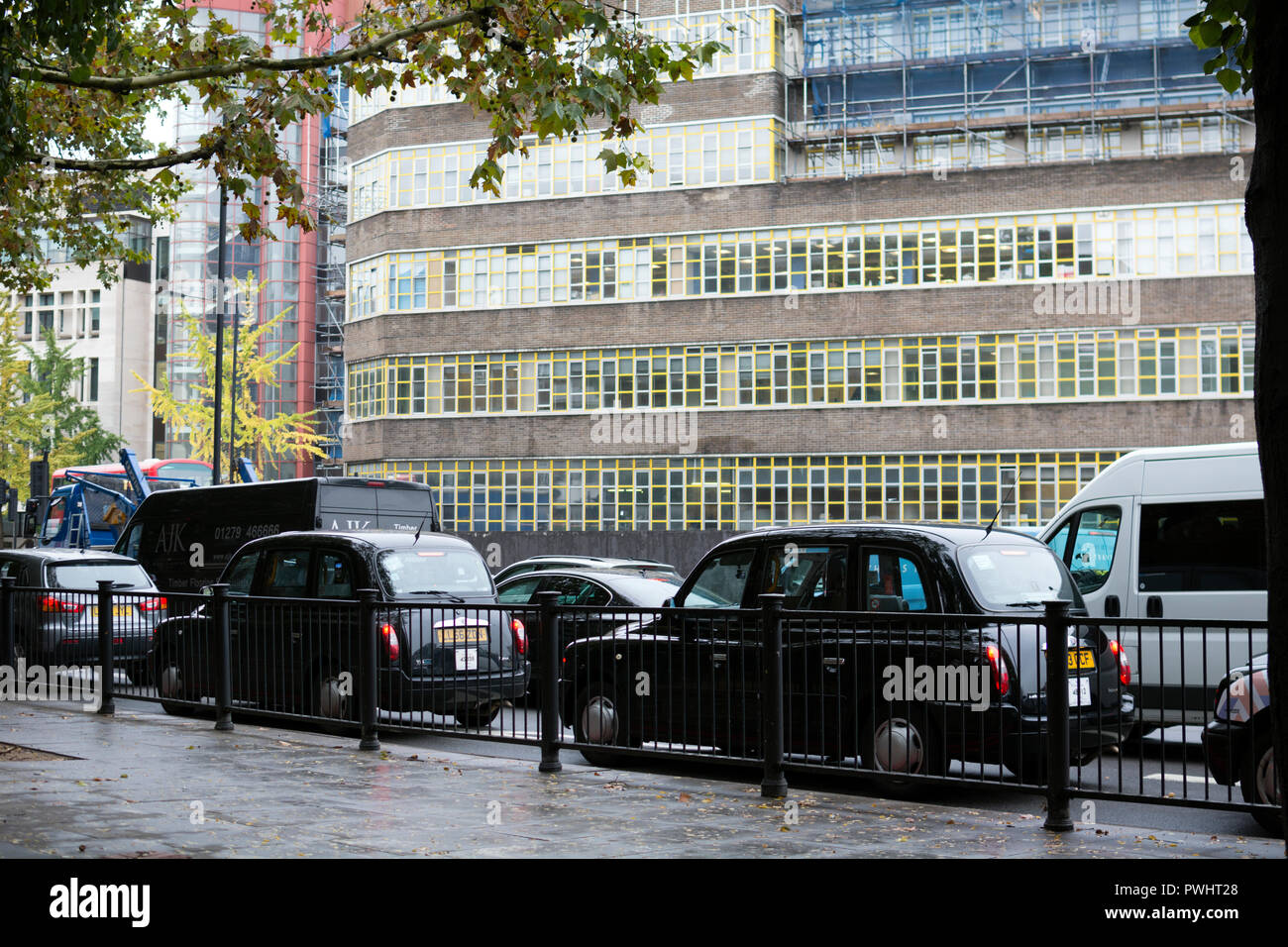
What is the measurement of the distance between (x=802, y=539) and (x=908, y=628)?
227 cm

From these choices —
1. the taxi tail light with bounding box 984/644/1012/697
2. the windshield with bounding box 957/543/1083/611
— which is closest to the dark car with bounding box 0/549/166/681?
the windshield with bounding box 957/543/1083/611

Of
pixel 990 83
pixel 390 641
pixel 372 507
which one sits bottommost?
pixel 390 641

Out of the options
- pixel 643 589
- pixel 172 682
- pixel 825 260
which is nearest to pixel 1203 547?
pixel 643 589

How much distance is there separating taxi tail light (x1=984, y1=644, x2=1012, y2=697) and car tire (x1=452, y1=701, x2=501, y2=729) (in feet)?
12.6

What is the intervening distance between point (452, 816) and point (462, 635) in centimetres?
322

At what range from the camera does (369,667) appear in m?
11.4

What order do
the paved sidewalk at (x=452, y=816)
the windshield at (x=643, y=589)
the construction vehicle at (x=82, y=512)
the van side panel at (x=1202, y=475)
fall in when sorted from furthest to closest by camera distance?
the construction vehicle at (x=82, y=512), the windshield at (x=643, y=589), the van side panel at (x=1202, y=475), the paved sidewalk at (x=452, y=816)

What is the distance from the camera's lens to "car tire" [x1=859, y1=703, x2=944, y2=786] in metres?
8.78

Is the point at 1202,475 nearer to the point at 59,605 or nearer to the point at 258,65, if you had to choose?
the point at 258,65

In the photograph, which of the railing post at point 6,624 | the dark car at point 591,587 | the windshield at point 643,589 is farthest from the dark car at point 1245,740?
the railing post at point 6,624

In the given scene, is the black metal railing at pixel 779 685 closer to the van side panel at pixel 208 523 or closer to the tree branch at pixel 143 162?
the tree branch at pixel 143 162

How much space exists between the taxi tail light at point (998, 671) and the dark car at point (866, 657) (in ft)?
0.08

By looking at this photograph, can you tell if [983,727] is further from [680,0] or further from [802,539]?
[680,0]

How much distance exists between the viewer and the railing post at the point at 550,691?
10.2m
